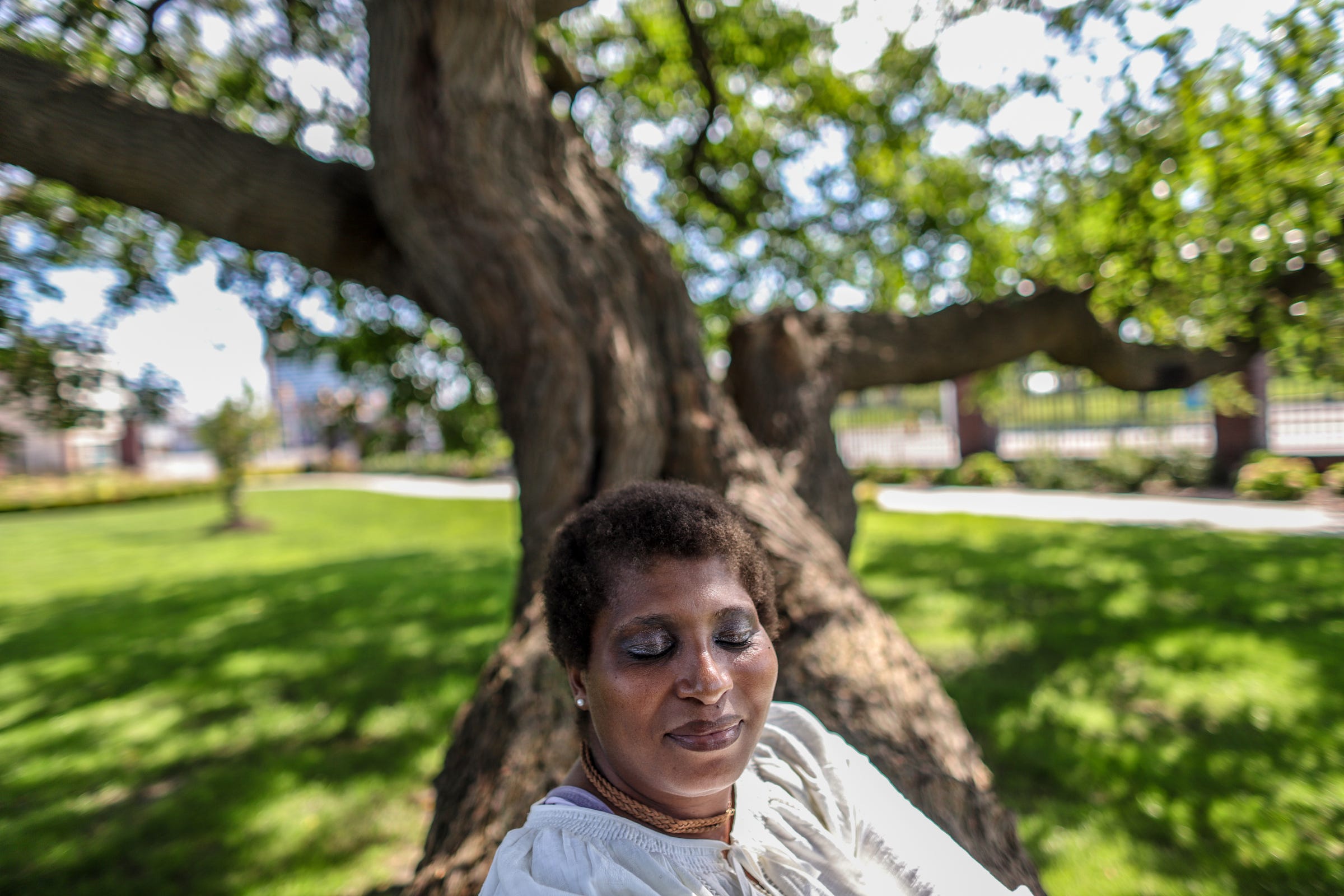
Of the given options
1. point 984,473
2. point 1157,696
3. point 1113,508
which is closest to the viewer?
point 1157,696

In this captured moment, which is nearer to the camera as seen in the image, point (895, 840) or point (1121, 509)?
point (895, 840)

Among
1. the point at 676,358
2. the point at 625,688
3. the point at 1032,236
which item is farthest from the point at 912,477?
the point at 625,688

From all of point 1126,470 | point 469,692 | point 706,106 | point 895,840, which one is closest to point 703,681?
point 895,840

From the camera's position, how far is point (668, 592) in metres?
1.39

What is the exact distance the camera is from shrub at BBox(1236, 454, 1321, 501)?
12375 mm

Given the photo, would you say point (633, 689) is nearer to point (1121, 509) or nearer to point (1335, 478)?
point (1121, 509)

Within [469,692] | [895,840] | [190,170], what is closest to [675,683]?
[895,840]

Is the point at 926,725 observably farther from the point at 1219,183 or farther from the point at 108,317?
the point at 108,317

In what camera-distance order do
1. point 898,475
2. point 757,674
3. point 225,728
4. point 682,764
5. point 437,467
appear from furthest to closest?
1. point 437,467
2. point 898,475
3. point 225,728
4. point 757,674
5. point 682,764

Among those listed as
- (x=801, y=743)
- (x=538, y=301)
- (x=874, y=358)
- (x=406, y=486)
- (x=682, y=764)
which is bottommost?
(x=406, y=486)

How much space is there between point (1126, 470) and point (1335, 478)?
338 centimetres

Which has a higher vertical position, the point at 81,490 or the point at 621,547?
the point at 621,547

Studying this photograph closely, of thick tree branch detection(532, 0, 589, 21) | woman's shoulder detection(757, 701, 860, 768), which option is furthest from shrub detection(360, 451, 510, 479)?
woman's shoulder detection(757, 701, 860, 768)

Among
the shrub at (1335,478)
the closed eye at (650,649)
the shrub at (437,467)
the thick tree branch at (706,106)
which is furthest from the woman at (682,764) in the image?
the shrub at (437,467)
